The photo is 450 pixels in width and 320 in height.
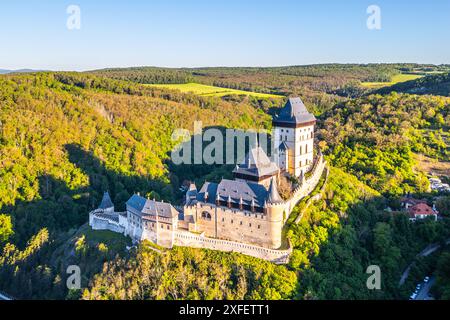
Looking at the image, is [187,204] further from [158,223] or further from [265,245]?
[265,245]

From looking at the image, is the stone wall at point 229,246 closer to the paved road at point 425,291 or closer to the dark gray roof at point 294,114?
the paved road at point 425,291

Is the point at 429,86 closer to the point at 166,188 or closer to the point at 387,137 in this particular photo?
the point at 387,137

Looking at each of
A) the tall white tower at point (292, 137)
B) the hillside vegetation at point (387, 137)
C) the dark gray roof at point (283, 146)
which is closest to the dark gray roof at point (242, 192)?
the dark gray roof at point (283, 146)

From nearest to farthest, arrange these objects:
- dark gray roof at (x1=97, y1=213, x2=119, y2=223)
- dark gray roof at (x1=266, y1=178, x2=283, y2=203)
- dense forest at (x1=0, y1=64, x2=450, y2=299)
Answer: dark gray roof at (x1=266, y1=178, x2=283, y2=203)
dense forest at (x1=0, y1=64, x2=450, y2=299)
dark gray roof at (x1=97, y1=213, x2=119, y2=223)

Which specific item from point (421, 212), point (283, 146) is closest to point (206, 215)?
point (283, 146)

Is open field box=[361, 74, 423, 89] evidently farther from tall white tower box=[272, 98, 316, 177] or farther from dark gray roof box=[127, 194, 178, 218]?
dark gray roof box=[127, 194, 178, 218]

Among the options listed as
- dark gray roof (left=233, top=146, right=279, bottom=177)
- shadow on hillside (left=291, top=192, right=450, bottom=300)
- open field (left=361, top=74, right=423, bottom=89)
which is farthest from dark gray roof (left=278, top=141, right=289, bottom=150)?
open field (left=361, top=74, right=423, bottom=89)
